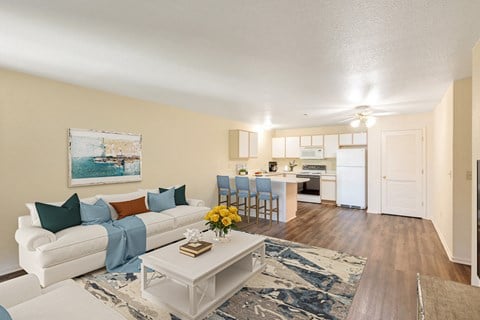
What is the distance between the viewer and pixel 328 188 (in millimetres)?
7094

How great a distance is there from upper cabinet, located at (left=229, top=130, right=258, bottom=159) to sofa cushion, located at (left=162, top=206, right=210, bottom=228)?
7.58 ft

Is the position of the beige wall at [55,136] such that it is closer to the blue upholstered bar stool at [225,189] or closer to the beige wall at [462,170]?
the blue upholstered bar stool at [225,189]

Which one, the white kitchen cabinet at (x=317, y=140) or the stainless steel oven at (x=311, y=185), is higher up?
the white kitchen cabinet at (x=317, y=140)

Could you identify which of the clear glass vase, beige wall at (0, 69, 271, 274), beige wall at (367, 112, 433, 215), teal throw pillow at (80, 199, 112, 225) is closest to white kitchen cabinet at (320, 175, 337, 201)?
beige wall at (367, 112, 433, 215)

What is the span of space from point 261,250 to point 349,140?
5.10 m

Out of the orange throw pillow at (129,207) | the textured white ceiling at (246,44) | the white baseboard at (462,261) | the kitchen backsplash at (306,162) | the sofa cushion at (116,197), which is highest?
the textured white ceiling at (246,44)

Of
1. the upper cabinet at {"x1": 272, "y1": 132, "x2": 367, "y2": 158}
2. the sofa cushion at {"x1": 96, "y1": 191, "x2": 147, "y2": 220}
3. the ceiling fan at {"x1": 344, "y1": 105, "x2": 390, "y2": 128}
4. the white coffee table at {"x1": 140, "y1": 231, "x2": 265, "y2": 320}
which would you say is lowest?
the white coffee table at {"x1": 140, "y1": 231, "x2": 265, "y2": 320}

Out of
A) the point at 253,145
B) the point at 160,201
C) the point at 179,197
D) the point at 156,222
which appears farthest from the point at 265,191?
the point at 156,222

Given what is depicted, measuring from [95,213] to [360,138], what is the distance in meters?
6.50

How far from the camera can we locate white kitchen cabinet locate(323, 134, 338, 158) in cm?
704

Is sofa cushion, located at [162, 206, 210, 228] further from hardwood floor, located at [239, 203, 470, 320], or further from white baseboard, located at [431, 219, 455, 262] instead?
white baseboard, located at [431, 219, 455, 262]

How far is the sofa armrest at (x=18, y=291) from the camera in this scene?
5.11 feet

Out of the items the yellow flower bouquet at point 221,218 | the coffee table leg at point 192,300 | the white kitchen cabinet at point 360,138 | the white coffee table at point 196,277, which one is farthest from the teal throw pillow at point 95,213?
the white kitchen cabinet at point 360,138

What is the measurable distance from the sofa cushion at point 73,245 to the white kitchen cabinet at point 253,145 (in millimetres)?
4373
